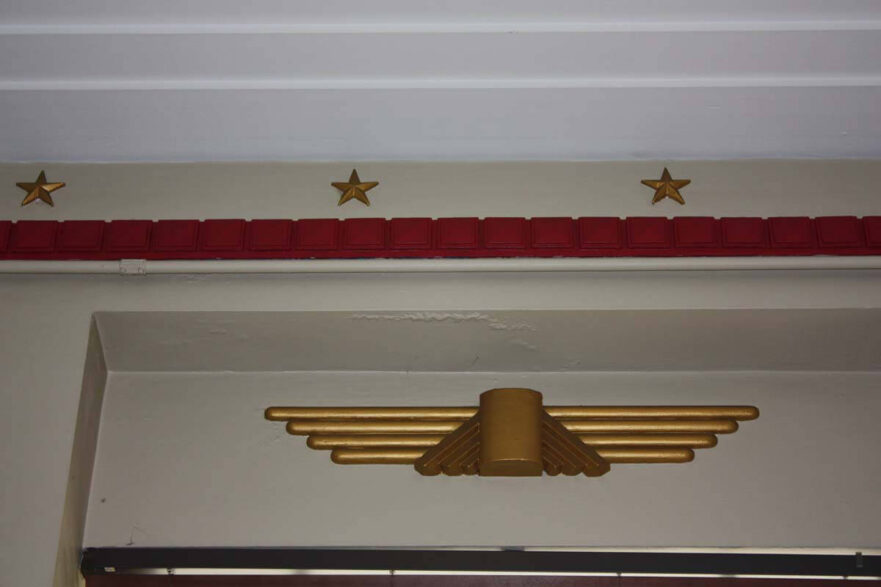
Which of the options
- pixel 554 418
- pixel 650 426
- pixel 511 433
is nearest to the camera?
pixel 511 433

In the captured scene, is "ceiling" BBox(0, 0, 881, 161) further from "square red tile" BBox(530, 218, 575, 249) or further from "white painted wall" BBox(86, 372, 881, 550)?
"white painted wall" BBox(86, 372, 881, 550)

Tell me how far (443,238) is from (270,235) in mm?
473

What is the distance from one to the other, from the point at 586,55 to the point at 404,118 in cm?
53

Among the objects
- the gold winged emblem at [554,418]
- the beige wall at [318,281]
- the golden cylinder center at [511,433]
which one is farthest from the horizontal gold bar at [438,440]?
the golden cylinder center at [511,433]

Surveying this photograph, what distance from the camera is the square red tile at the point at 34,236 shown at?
261cm

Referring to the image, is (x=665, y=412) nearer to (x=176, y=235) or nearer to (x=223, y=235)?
(x=223, y=235)

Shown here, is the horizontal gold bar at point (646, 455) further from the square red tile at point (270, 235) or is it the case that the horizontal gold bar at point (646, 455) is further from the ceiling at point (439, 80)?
the square red tile at point (270, 235)

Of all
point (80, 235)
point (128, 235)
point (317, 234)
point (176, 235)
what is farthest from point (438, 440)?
point (80, 235)

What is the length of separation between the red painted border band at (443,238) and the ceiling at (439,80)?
270 mm

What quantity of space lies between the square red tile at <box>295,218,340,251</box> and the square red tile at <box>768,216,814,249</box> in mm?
1191

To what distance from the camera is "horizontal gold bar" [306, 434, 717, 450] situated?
2.62m

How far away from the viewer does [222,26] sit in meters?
2.48

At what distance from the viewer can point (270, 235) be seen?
2.61 m

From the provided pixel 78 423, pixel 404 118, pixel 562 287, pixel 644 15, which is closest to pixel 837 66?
pixel 644 15
